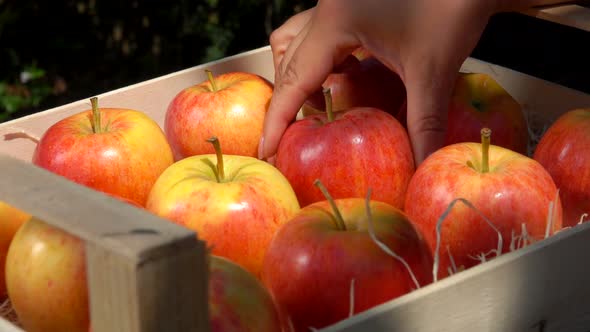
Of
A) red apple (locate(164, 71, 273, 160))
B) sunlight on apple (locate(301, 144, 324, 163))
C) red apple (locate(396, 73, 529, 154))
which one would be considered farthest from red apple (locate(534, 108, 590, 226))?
red apple (locate(164, 71, 273, 160))

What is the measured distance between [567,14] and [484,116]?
9.7 inches

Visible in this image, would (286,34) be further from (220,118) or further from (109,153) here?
(109,153)

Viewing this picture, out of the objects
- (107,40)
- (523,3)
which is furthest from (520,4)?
(107,40)

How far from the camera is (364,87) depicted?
1.75m

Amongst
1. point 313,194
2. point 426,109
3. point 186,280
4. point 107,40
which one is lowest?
point 107,40

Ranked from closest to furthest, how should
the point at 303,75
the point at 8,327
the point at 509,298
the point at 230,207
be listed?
the point at 8,327
the point at 509,298
the point at 230,207
the point at 303,75

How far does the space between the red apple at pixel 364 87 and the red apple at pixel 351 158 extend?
21 cm

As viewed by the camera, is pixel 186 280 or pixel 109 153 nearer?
pixel 186 280

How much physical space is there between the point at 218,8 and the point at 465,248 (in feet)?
7.98

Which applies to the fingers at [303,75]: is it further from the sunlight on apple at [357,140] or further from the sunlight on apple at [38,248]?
the sunlight on apple at [38,248]

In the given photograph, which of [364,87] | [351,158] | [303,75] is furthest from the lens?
[364,87]

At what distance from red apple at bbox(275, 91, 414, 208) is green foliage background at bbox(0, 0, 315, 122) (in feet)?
6.75

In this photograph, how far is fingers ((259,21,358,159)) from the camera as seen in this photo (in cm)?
159

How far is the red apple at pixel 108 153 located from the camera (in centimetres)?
149
